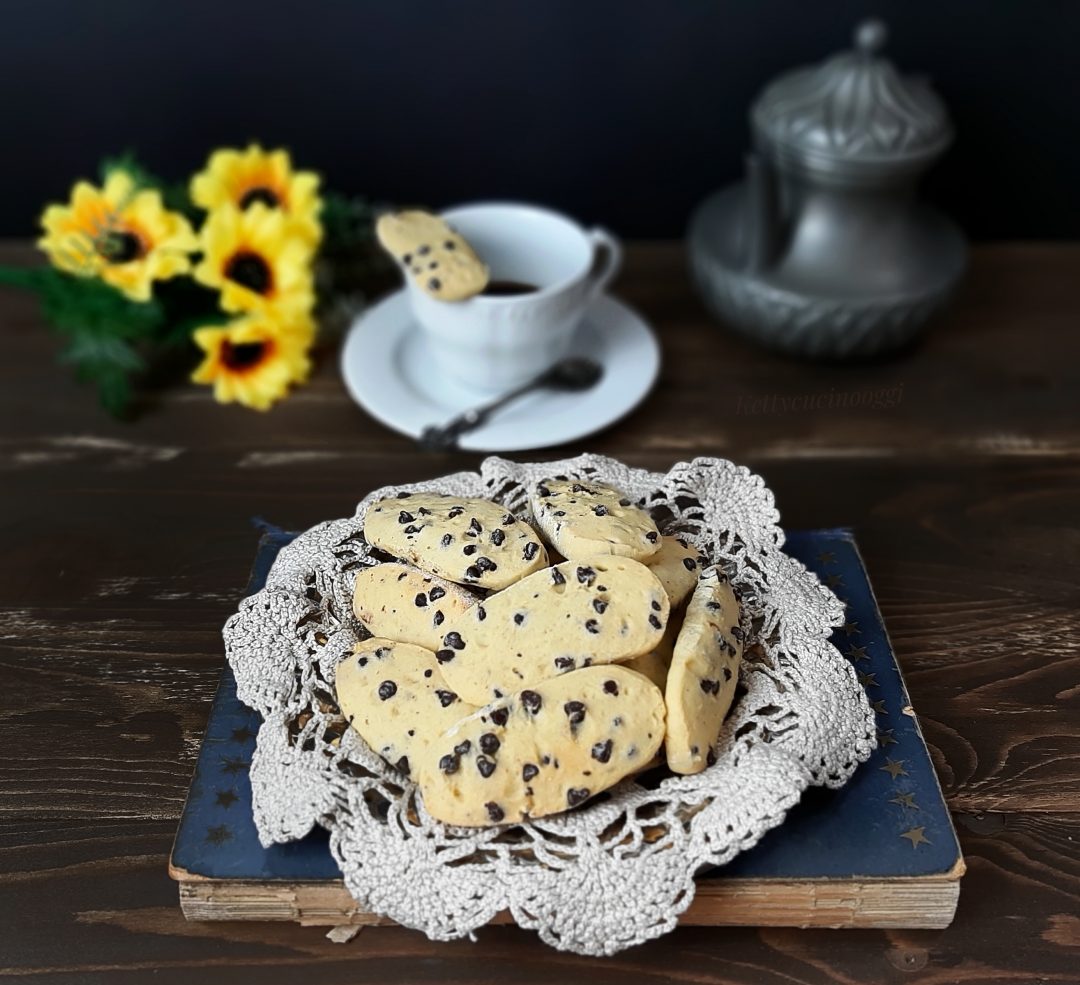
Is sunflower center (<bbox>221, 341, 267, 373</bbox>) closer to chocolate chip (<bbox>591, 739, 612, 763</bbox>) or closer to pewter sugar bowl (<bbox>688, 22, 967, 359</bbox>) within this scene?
pewter sugar bowl (<bbox>688, 22, 967, 359</bbox>)

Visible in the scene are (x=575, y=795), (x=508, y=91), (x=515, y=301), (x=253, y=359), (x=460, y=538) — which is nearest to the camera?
(x=575, y=795)

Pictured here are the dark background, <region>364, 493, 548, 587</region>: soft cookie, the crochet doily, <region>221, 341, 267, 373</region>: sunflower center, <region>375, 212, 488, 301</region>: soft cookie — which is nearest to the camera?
the crochet doily

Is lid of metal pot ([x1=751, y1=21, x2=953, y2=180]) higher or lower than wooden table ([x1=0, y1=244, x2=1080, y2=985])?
higher

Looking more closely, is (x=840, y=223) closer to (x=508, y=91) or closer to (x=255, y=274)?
(x=508, y=91)

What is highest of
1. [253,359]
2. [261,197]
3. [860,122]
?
[860,122]

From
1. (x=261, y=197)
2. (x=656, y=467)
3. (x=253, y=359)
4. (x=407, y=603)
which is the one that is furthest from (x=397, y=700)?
(x=261, y=197)

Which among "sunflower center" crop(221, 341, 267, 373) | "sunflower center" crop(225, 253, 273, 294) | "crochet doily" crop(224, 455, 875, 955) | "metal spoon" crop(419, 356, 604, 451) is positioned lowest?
"sunflower center" crop(221, 341, 267, 373)

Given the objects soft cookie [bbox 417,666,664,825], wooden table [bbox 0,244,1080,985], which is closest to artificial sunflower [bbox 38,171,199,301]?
wooden table [bbox 0,244,1080,985]
